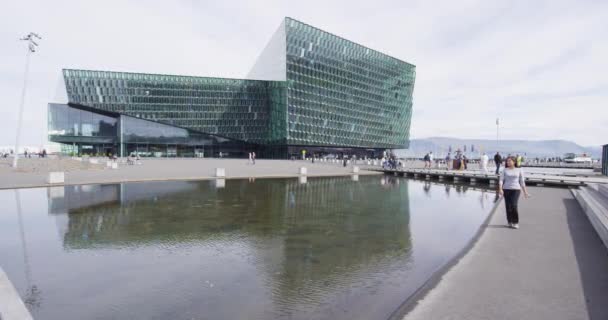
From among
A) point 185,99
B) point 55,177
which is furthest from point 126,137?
point 55,177

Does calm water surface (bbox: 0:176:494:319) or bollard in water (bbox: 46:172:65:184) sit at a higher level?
bollard in water (bbox: 46:172:65:184)

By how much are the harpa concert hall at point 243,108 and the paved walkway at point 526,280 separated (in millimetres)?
65048

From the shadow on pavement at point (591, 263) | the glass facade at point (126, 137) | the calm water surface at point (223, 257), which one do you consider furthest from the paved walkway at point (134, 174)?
the glass facade at point (126, 137)

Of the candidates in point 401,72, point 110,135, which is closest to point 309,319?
point 110,135

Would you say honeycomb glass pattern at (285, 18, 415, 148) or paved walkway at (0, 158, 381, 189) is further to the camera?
honeycomb glass pattern at (285, 18, 415, 148)

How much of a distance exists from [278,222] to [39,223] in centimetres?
707

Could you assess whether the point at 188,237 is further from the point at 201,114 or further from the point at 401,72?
the point at 401,72

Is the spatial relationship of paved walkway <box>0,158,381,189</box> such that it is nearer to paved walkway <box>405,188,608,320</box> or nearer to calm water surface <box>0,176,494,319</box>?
calm water surface <box>0,176,494,319</box>

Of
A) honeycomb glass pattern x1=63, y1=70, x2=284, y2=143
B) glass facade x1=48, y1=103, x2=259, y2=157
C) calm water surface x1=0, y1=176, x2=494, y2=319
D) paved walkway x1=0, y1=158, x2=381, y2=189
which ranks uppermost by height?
honeycomb glass pattern x1=63, y1=70, x2=284, y2=143

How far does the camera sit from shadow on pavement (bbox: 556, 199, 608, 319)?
4.04m

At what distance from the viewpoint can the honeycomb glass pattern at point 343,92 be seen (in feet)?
236

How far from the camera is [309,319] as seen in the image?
4211 millimetres

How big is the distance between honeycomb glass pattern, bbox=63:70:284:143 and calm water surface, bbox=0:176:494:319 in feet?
209

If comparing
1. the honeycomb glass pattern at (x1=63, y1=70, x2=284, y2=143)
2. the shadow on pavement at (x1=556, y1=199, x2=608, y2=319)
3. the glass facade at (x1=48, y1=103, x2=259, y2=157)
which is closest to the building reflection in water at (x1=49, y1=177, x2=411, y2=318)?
the shadow on pavement at (x1=556, y1=199, x2=608, y2=319)
